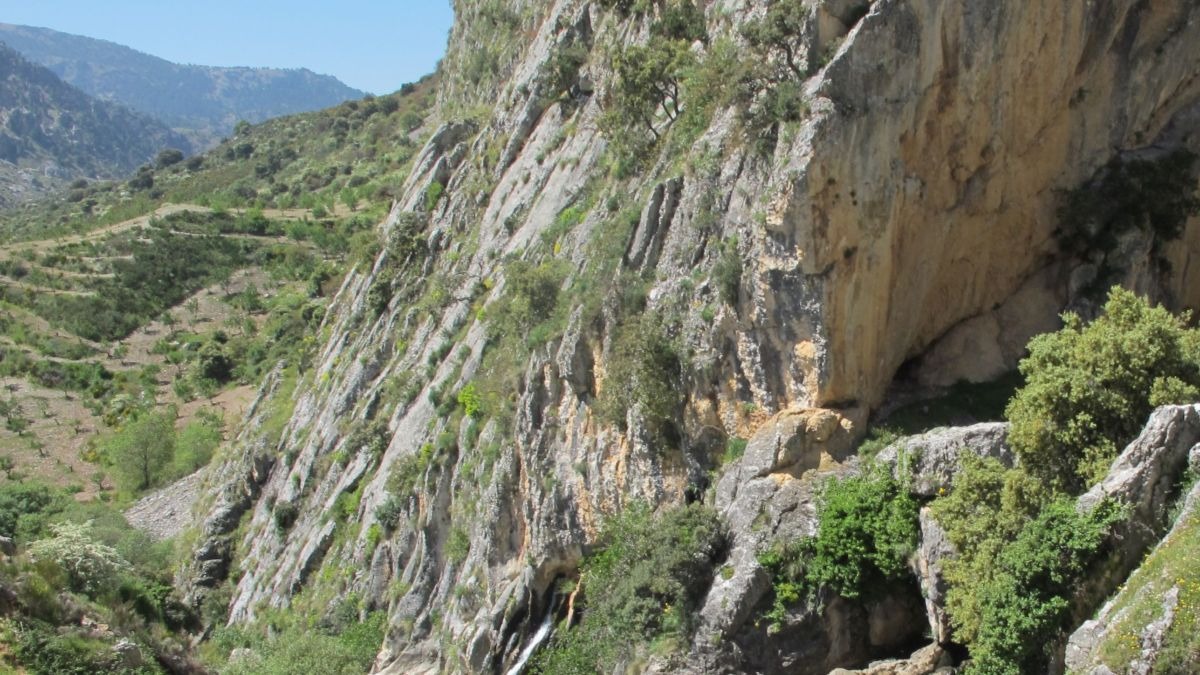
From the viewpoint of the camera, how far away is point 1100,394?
1747 cm

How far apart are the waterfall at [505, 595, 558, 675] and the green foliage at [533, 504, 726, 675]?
2908 mm

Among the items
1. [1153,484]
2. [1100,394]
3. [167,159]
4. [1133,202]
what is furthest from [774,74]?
[167,159]

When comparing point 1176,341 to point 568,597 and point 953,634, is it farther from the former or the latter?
point 568,597

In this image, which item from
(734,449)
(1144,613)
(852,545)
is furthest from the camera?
(734,449)

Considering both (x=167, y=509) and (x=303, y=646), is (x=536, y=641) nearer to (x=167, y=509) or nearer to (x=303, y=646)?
(x=303, y=646)

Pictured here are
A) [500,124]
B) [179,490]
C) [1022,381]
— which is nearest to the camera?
[1022,381]

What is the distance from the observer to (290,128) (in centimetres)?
16300

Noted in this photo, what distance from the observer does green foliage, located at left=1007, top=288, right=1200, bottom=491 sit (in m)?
17.4

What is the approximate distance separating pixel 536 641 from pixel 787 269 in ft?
40.7

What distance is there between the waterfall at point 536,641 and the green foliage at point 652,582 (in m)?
2.91

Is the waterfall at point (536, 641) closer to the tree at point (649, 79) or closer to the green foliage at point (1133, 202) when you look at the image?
the tree at point (649, 79)

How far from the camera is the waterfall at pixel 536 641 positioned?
2633 centimetres

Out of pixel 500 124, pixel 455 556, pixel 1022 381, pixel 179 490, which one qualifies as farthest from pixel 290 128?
pixel 1022 381

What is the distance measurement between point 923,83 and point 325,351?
124 ft
